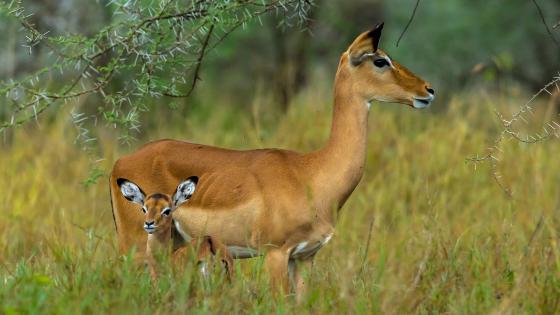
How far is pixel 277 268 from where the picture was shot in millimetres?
6250

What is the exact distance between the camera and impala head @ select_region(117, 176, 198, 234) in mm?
6289

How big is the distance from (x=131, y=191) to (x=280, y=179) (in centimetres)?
83

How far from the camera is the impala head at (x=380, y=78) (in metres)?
6.62

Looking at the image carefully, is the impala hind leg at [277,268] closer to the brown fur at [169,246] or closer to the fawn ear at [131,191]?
the brown fur at [169,246]

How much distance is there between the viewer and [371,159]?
10.6 meters

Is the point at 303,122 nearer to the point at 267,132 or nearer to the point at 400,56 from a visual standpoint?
the point at 267,132

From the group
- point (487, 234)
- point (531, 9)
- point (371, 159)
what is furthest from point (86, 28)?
point (487, 234)

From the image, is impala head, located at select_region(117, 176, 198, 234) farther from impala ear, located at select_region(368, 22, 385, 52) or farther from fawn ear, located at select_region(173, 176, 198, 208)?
impala ear, located at select_region(368, 22, 385, 52)

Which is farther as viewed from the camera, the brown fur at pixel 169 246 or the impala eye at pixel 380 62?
the impala eye at pixel 380 62

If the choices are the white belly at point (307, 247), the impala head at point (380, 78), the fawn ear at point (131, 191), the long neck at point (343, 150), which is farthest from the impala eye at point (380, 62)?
the fawn ear at point (131, 191)

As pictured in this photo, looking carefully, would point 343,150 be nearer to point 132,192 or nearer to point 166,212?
point 166,212

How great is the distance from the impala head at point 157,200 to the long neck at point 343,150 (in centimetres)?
71

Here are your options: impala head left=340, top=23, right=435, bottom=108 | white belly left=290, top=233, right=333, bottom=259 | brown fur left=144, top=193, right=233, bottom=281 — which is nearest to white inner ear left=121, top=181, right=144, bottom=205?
brown fur left=144, top=193, right=233, bottom=281

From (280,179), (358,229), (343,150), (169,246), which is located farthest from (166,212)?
(358,229)
